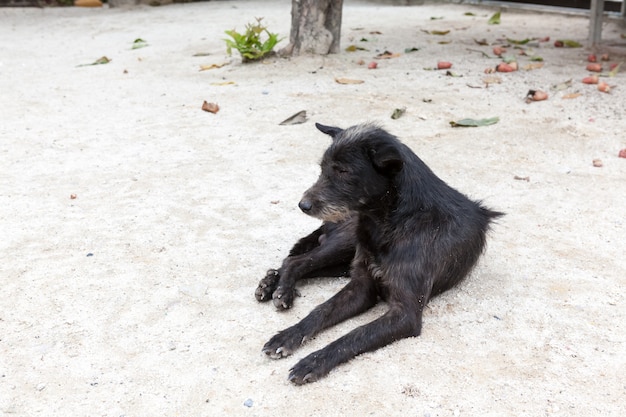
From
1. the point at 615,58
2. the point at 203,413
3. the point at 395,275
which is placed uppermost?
the point at 615,58

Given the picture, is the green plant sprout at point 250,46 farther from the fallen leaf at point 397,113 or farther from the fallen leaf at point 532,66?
the fallen leaf at point 532,66

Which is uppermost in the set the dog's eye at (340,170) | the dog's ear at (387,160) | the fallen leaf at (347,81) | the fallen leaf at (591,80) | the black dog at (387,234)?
the fallen leaf at (591,80)

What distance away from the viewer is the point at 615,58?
934 centimetres

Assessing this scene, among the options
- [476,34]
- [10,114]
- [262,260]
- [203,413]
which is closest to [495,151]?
[262,260]

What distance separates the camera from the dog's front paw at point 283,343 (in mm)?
3383

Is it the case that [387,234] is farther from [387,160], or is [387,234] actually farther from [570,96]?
[570,96]

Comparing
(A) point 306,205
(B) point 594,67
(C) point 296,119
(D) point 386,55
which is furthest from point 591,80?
(A) point 306,205

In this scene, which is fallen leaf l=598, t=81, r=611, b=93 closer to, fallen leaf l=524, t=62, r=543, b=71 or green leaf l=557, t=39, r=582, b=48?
fallen leaf l=524, t=62, r=543, b=71

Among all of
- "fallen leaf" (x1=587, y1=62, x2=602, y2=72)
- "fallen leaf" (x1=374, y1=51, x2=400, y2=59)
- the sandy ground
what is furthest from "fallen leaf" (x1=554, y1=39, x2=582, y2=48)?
"fallen leaf" (x1=374, y1=51, x2=400, y2=59)

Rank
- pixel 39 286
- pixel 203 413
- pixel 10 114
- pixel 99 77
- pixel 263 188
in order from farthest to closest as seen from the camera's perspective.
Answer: pixel 99 77
pixel 10 114
pixel 263 188
pixel 39 286
pixel 203 413

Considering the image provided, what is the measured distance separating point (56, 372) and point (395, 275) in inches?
66.9

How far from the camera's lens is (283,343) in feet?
11.2

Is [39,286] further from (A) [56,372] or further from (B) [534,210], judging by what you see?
(B) [534,210]

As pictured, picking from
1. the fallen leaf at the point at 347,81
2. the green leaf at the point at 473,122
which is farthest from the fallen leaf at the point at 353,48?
the green leaf at the point at 473,122
